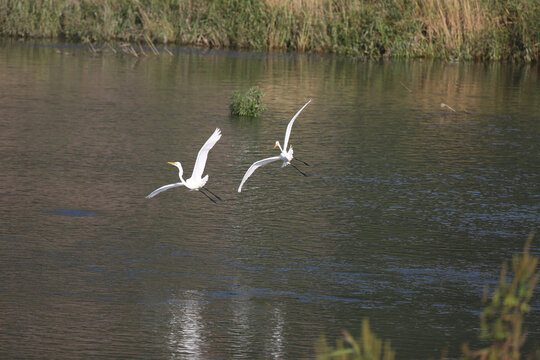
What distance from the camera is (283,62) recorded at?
69.4 ft

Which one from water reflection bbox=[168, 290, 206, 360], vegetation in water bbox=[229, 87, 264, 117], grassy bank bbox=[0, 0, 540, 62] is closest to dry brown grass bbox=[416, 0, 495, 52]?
grassy bank bbox=[0, 0, 540, 62]

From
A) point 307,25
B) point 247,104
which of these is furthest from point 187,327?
point 307,25

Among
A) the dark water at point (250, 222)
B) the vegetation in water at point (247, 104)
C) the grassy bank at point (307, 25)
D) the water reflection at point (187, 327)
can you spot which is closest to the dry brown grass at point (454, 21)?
the grassy bank at point (307, 25)

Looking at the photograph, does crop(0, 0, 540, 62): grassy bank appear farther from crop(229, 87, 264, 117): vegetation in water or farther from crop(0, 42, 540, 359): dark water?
crop(229, 87, 264, 117): vegetation in water

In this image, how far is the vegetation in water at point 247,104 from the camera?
46.5 feet

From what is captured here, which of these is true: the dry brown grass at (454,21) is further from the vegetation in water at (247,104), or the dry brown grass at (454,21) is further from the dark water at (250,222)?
the vegetation in water at (247,104)

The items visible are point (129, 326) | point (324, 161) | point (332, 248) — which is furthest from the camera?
point (324, 161)

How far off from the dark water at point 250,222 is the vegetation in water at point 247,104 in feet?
0.69

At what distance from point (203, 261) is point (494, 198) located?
376 centimetres

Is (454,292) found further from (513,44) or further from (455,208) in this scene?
(513,44)

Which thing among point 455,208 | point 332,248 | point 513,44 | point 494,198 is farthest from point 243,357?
point 513,44

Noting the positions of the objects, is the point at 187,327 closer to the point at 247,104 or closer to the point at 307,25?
the point at 247,104

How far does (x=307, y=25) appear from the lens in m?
22.4

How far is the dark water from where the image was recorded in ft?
20.1
